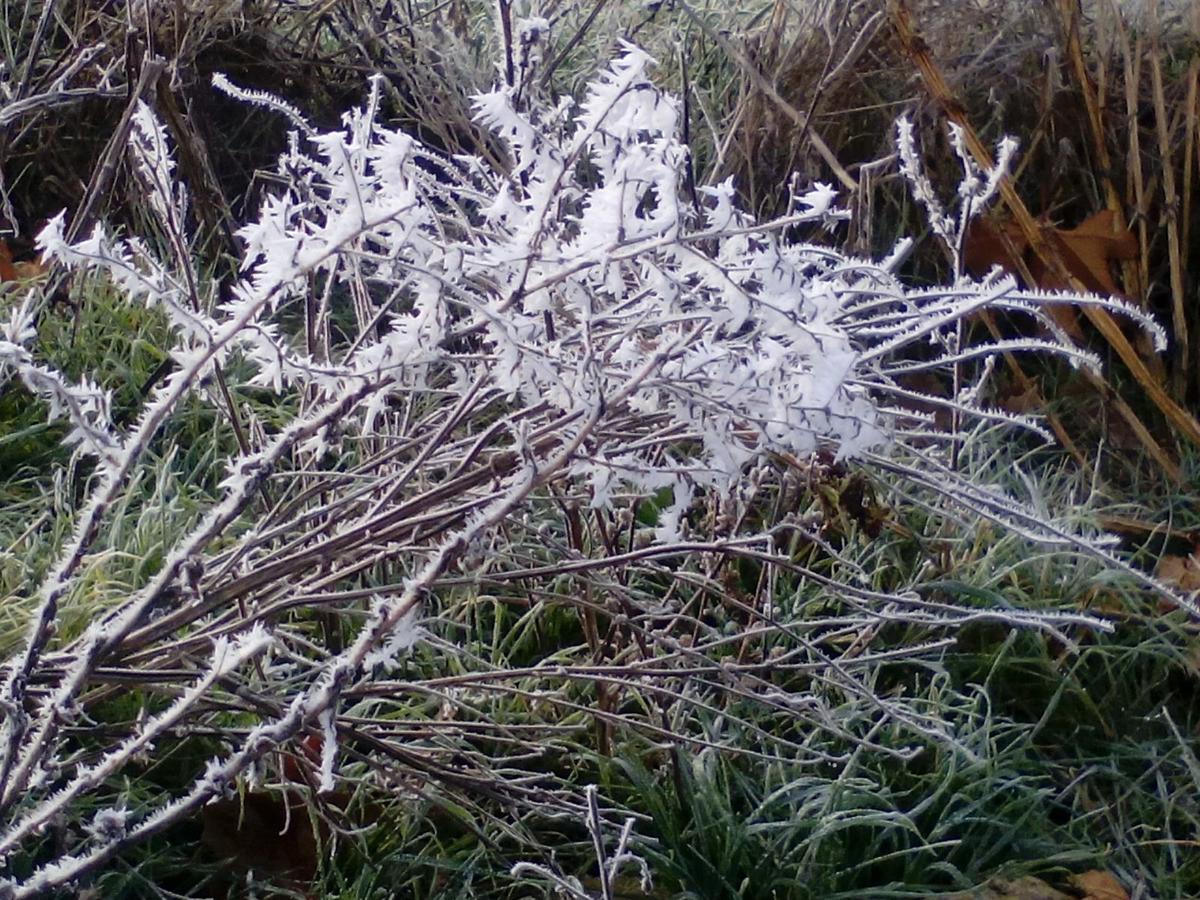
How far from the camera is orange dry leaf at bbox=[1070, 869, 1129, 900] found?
1.81 metres

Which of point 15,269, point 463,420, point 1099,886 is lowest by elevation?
point 1099,886

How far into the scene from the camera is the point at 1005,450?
9.04ft

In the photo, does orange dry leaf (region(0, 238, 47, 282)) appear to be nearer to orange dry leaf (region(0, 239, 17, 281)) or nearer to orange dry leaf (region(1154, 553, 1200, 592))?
orange dry leaf (region(0, 239, 17, 281))

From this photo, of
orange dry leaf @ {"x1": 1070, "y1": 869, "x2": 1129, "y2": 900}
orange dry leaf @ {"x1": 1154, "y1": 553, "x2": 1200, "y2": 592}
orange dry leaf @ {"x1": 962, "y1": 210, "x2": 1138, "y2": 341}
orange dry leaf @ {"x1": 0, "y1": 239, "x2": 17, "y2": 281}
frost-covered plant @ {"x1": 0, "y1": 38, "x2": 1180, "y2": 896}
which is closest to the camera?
frost-covered plant @ {"x1": 0, "y1": 38, "x2": 1180, "y2": 896}

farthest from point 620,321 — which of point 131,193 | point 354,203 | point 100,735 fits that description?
point 131,193

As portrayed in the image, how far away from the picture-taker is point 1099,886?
1819 millimetres

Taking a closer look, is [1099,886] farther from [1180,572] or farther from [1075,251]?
[1075,251]

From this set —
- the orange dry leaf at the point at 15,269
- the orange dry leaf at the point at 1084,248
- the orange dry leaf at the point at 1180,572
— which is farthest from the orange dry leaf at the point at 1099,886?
the orange dry leaf at the point at 15,269

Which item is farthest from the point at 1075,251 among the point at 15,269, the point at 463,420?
the point at 15,269

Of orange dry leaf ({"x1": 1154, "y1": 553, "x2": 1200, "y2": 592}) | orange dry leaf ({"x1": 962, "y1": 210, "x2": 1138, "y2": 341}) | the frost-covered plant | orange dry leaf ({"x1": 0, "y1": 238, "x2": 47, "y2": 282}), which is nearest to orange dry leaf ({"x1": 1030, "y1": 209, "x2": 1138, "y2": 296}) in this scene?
orange dry leaf ({"x1": 962, "y1": 210, "x2": 1138, "y2": 341})

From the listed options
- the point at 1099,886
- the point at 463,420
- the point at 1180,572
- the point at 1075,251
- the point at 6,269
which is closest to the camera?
the point at 463,420

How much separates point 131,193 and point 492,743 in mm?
1874

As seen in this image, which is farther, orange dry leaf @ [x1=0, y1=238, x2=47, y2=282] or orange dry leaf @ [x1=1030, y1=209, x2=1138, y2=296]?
orange dry leaf @ [x1=0, y1=238, x2=47, y2=282]

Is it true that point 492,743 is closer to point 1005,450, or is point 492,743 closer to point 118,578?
point 118,578
